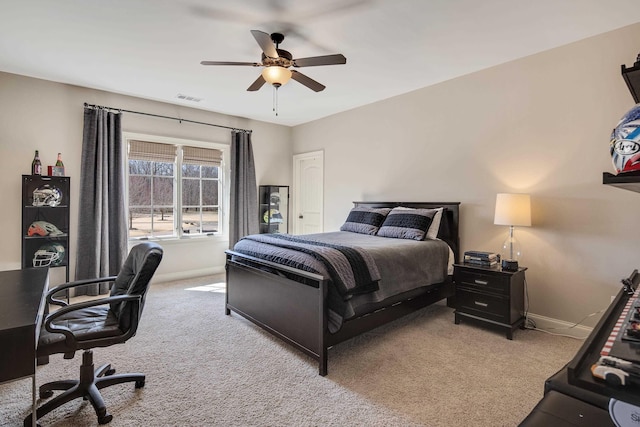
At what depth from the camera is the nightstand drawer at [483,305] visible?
9.70 ft

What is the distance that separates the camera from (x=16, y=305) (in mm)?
1505

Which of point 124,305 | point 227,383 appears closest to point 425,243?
point 227,383

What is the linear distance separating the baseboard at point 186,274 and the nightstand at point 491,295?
3821 millimetres

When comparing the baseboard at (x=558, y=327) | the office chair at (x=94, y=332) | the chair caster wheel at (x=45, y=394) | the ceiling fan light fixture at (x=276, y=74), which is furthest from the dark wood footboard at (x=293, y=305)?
the ceiling fan light fixture at (x=276, y=74)

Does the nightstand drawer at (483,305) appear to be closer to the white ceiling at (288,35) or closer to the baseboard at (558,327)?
the baseboard at (558,327)

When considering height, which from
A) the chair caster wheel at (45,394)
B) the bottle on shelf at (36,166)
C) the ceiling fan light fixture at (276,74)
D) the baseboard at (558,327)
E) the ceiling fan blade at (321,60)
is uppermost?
the ceiling fan blade at (321,60)

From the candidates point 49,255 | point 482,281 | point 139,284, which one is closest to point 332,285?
point 139,284

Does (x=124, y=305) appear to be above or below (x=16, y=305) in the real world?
below

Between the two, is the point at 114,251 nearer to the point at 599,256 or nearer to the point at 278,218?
the point at 278,218

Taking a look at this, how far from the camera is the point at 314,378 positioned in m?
2.27

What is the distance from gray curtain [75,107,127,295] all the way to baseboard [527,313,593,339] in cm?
506

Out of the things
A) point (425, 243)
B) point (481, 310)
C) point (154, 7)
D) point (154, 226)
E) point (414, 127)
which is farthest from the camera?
point (154, 226)

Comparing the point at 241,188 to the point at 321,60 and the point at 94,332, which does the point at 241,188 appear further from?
the point at 94,332

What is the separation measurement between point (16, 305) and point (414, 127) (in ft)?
13.6
